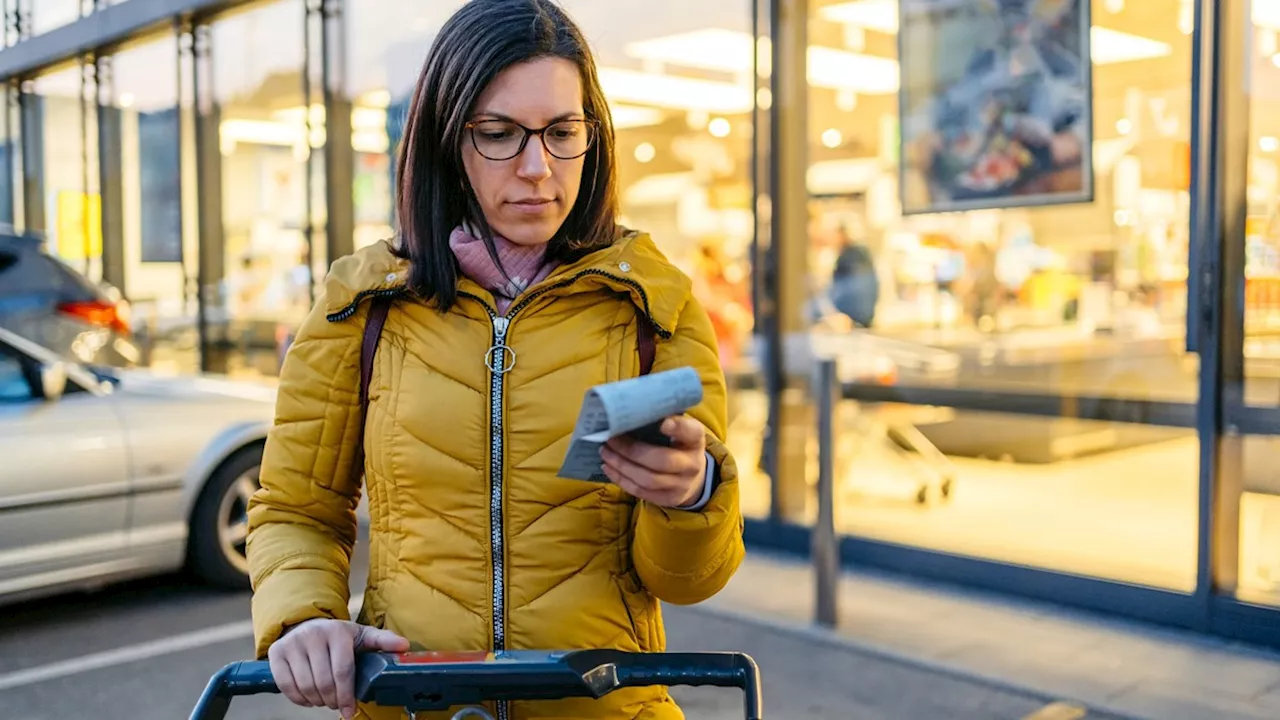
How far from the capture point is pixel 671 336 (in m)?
1.59

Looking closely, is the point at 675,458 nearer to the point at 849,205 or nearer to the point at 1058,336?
the point at 1058,336

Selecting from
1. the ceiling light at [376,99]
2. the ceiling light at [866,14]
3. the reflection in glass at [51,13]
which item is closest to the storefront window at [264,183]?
the ceiling light at [376,99]

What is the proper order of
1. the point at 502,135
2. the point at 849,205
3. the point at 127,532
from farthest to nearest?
1. the point at 849,205
2. the point at 127,532
3. the point at 502,135

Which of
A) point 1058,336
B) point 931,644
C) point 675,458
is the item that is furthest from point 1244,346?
point 675,458

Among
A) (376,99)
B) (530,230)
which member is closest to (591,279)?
(530,230)

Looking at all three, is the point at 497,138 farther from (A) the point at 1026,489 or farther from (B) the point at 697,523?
(A) the point at 1026,489

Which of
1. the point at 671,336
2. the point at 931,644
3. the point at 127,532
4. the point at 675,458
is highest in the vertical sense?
the point at 671,336

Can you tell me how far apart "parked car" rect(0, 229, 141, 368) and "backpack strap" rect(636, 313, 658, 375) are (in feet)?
25.5

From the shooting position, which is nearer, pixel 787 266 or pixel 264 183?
pixel 787 266

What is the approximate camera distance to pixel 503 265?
162cm

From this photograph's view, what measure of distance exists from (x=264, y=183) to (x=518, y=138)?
1026 centimetres

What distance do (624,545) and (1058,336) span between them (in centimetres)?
458

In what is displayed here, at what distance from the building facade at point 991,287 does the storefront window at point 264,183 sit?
1569 mm

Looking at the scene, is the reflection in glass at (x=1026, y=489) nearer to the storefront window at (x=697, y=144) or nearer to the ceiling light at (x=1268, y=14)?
the storefront window at (x=697, y=144)
